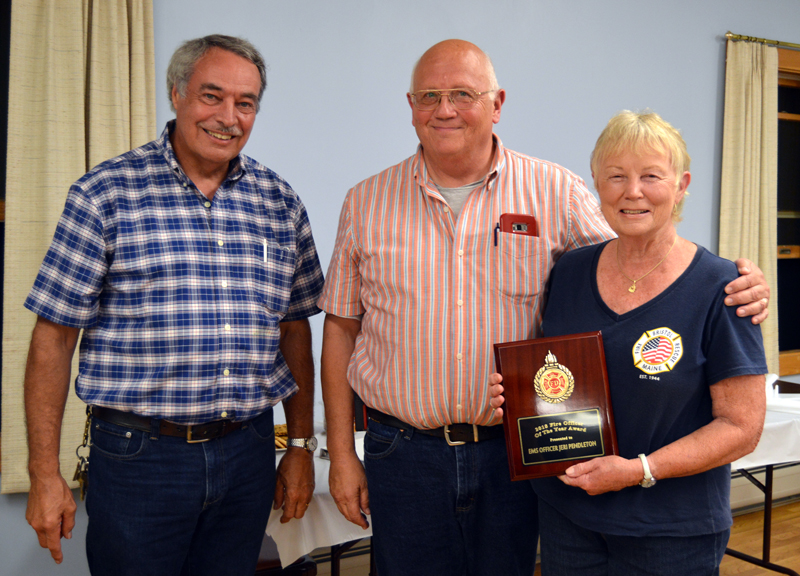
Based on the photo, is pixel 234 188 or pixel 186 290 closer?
pixel 186 290

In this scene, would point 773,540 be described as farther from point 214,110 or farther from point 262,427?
point 214,110

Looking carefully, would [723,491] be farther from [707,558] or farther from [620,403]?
[620,403]

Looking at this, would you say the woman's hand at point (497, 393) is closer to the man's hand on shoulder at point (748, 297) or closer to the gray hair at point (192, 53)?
the man's hand on shoulder at point (748, 297)

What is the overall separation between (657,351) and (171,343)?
45.3 inches

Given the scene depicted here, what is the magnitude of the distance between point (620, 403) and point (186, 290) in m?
1.09

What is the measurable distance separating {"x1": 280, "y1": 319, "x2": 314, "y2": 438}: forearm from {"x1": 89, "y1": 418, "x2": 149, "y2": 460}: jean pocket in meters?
0.45

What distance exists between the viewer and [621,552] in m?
1.32

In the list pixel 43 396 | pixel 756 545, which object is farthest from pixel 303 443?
pixel 756 545

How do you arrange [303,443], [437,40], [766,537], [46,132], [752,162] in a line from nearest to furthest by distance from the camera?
[303,443] → [46,132] → [766,537] → [437,40] → [752,162]

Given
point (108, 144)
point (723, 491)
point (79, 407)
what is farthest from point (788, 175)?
point (79, 407)

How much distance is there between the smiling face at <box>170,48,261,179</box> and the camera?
1.67 meters

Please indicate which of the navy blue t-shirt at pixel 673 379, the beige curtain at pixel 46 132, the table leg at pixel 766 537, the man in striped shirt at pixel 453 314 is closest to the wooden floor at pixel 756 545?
the table leg at pixel 766 537

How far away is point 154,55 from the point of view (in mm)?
2854

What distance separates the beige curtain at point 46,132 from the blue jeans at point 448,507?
5.49 ft
